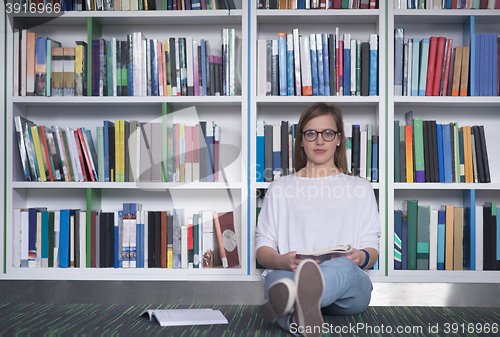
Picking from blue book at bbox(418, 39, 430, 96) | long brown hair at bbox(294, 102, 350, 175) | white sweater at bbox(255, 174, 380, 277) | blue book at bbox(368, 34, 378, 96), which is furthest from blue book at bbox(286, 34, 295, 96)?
blue book at bbox(418, 39, 430, 96)

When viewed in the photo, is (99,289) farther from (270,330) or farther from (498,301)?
(498,301)

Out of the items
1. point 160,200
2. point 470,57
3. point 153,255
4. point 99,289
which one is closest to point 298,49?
point 470,57

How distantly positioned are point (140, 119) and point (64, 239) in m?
0.74

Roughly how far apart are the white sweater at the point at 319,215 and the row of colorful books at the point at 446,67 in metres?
0.65

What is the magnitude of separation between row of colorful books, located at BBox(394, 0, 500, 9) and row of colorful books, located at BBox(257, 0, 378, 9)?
14cm

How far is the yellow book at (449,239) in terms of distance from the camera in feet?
6.72

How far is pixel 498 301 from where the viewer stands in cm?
202

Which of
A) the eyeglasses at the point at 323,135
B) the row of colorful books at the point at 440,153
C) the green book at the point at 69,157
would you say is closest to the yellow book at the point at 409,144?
the row of colorful books at the point at 440,153

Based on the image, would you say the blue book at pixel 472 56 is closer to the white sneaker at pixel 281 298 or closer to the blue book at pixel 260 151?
the blue book at pixel 260 151

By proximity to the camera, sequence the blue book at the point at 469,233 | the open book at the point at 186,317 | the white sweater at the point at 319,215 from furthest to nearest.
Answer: the blue book at the point at 469,233 → the white sweater at the point at 319,215 → the open book at the point at 186,317

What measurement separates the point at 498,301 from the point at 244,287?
1.23 metres

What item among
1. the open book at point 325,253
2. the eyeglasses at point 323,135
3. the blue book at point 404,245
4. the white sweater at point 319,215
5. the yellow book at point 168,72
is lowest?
the blue book at point 404,245

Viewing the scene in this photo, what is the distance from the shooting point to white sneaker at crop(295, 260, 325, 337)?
120cm

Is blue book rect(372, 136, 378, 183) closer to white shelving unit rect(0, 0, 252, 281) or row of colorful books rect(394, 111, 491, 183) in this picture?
row of colorful books rect(394, 111, 491, 183)
